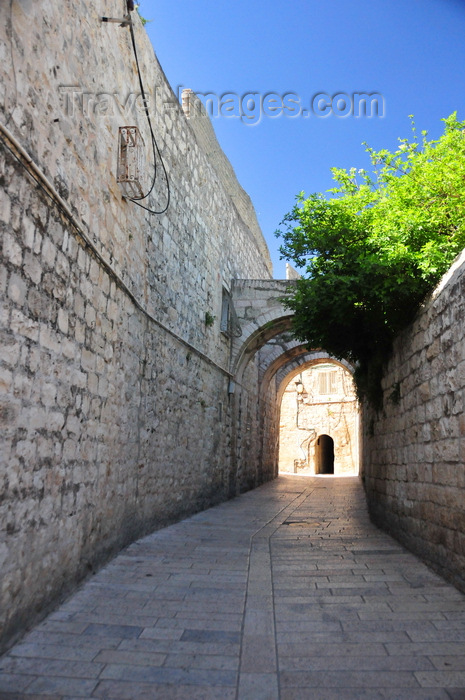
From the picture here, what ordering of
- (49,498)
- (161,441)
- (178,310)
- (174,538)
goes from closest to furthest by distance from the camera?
(49,498) → (174,538) → (161,441) → (178,310)

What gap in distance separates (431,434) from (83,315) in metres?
3.29

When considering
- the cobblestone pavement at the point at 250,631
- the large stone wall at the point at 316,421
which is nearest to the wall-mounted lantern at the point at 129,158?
the cobblestone pavement at the point at 250,631

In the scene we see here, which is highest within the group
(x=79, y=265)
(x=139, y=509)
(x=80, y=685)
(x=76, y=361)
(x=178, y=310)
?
(x=178, y=310)

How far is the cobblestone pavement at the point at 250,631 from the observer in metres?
2.55

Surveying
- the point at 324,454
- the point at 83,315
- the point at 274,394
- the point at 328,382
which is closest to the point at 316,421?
the point at 328,382

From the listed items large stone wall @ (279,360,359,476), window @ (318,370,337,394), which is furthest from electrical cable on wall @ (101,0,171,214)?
window @ (318,370,337,394)

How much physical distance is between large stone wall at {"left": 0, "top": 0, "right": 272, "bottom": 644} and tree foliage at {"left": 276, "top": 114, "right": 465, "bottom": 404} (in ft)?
6.54

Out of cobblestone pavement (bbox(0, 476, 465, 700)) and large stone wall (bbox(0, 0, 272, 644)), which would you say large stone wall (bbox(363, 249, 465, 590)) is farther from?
large stone wall (bbox(0, 0, 272, 644))

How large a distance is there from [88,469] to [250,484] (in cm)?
1045

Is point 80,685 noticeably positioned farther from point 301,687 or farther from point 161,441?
point 161,441

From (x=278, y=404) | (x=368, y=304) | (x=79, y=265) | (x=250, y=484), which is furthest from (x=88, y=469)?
(x=278, y=404)

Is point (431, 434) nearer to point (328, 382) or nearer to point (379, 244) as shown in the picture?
point (379, 244)

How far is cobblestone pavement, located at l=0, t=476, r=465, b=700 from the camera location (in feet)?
8.37

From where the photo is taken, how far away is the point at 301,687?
2545 millimetres
